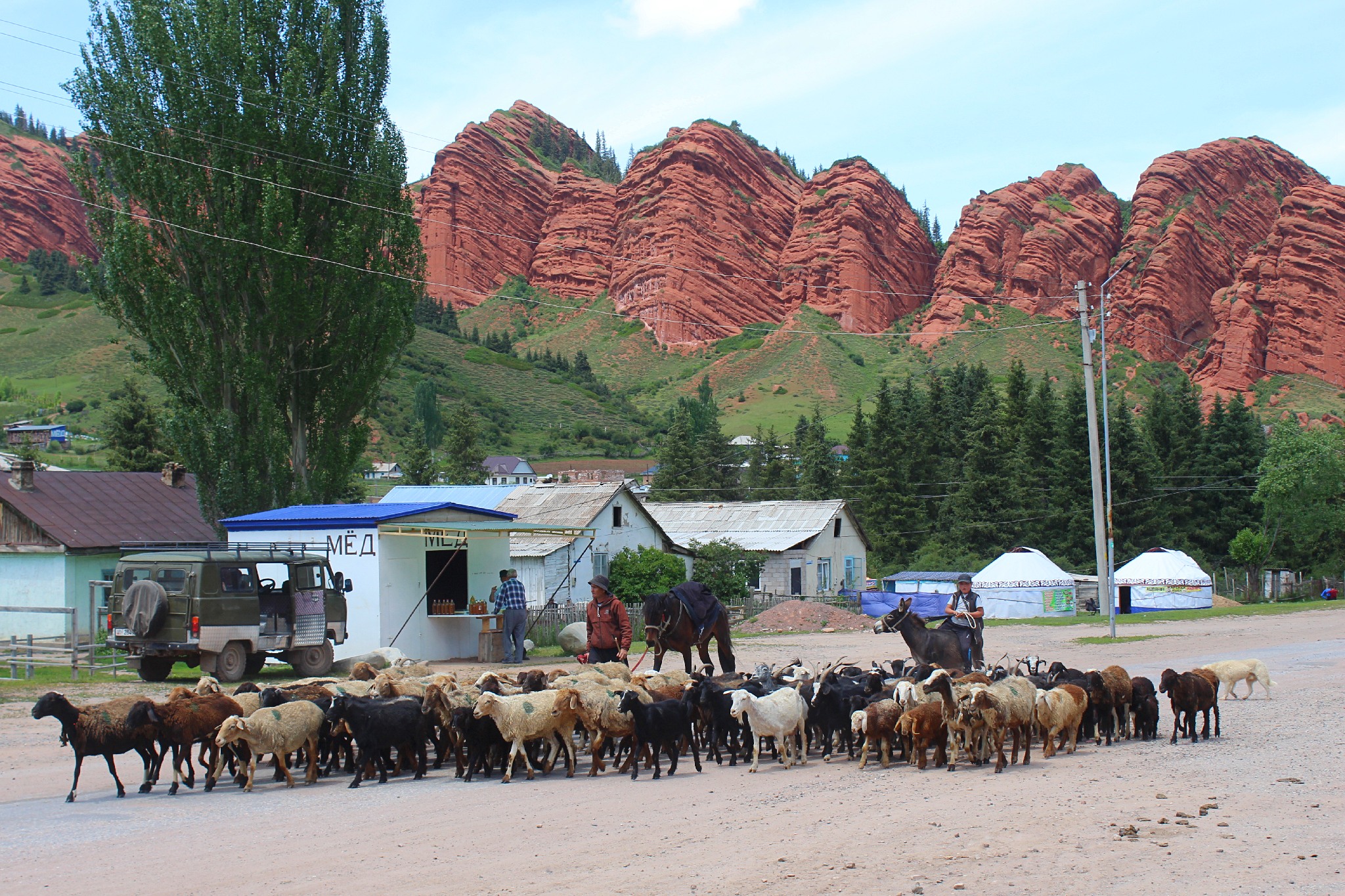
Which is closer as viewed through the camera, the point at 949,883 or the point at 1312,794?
the point at 949,883

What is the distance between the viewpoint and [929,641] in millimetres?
15047

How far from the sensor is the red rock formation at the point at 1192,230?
142 metres

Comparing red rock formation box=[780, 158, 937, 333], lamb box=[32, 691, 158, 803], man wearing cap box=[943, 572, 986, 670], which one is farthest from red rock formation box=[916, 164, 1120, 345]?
lamb box=[32, 691, 158, 803]

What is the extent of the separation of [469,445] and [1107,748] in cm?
6777

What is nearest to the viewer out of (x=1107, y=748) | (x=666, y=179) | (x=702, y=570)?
(x=1107, y=748)

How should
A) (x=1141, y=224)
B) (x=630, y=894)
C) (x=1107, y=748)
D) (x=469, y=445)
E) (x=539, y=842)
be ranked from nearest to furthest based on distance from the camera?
(x=630, y=894)
(x=539, y=842)
(x=1107, y=748)
(x=469, y=445)
(x=1141, y=224)

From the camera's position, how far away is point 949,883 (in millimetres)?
6742

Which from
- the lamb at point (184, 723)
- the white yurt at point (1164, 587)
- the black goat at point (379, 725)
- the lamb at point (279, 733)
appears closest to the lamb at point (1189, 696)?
the black goat at point (379, 725)

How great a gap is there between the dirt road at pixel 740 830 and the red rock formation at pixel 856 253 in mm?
145961

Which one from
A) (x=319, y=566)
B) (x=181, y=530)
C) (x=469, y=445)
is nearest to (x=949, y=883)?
(x=319, y=566)

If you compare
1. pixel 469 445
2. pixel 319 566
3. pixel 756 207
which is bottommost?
pixel 319 566

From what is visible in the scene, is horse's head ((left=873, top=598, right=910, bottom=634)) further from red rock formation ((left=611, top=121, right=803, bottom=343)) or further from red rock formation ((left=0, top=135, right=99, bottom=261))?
red rock formation ((left=0, top=135, right=99, bottom=261))

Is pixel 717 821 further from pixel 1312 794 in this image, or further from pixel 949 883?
pixel 1312 794

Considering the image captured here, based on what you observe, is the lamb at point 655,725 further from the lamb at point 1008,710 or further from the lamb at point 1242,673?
the lamb at point 1242,673
